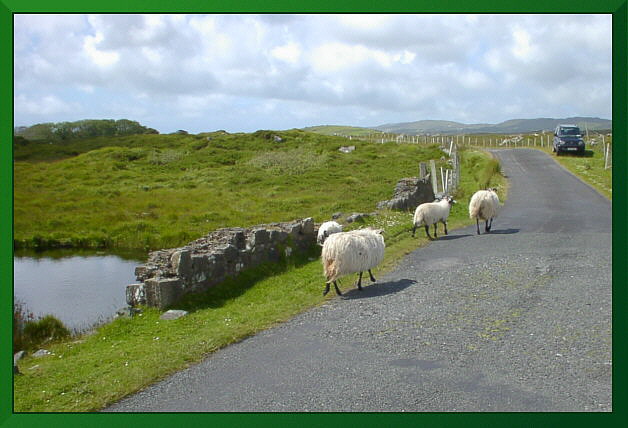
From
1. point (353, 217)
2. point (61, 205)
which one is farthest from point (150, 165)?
point (353, 217)

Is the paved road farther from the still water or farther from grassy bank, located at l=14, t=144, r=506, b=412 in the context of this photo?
the still water

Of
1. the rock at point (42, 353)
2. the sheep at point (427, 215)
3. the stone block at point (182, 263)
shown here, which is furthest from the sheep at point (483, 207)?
the rock at point (42, 353)

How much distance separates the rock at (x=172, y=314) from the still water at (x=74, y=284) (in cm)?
299

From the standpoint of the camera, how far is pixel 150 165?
54.0 metres

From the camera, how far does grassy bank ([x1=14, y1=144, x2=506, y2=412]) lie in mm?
7484

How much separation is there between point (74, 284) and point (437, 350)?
49.7 feet

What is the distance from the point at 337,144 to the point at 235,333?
56.6 meters

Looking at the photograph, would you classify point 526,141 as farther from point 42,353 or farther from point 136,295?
point 42,353

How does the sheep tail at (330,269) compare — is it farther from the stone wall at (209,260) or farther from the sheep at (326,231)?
the sheep at (326,231)

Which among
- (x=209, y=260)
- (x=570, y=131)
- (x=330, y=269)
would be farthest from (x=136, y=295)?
(x=570, y=131)

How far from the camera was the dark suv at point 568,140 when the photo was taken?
45750 mm

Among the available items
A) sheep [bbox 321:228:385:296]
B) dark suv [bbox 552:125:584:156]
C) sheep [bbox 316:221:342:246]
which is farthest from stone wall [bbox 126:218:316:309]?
dark suv [bbox 552:125:584:156]

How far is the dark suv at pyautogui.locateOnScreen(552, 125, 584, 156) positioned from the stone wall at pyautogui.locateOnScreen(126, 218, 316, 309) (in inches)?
1452
